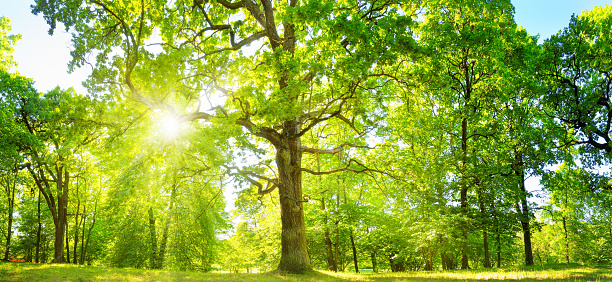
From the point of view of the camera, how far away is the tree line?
10539 mm

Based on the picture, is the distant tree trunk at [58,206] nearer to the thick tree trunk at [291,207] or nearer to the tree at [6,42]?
the tree at [6,42]

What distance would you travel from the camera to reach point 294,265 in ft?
40.0

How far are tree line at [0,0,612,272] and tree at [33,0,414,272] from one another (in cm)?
7

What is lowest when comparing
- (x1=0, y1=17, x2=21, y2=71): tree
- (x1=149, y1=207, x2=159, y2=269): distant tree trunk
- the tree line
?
(x1=149, y1=207, x2=159, y2=269): distant tree trunk

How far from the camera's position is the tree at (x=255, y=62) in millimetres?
9031

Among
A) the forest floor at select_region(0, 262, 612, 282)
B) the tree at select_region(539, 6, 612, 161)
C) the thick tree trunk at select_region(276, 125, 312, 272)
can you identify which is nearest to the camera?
the forest floor at select_region(0, 262, 612, 282)

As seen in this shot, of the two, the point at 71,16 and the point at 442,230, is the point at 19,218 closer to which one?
the point at 71,16

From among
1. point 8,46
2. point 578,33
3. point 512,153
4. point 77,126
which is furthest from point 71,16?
point 578,33

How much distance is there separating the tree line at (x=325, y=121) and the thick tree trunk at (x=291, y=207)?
6cm

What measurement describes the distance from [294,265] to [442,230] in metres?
7.16

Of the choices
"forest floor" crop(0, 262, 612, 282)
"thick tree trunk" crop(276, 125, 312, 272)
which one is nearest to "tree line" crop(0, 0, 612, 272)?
"thick tree trunk" crop(276, 125, 312, 272)

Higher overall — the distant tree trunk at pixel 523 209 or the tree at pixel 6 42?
the tree at pixel 6 42

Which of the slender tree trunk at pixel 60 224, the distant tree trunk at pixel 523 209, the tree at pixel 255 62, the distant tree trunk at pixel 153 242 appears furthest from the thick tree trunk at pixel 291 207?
the slender tree trunk at pixel 60 224

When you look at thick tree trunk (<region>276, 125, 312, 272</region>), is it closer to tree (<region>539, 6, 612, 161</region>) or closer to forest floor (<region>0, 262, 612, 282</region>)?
forest floor (<region>0, 262, 612, 282</region>)
